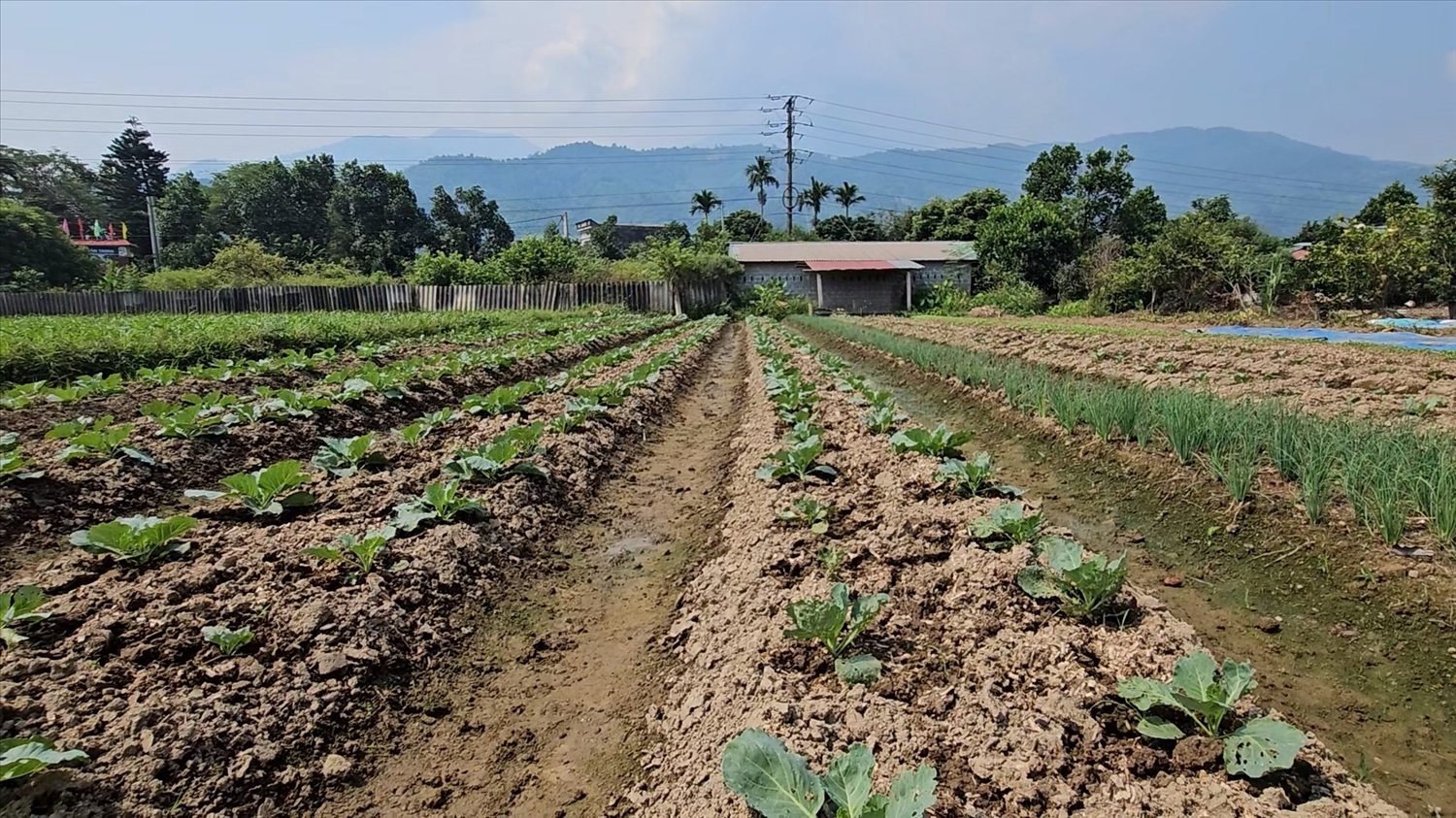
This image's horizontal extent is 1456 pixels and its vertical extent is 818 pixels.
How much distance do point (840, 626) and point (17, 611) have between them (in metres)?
3.46

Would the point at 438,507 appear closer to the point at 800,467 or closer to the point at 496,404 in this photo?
the point at 800,467

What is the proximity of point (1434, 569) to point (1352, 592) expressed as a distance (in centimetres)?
35

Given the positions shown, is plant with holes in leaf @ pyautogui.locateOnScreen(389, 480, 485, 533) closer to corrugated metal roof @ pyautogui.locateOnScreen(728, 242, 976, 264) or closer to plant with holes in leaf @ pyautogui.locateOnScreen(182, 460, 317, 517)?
plant with holes in leaf @ pyautogui.locateOnScreen(182, 460, 317, 517)

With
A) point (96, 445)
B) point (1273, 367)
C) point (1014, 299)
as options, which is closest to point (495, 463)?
point (96, 445)

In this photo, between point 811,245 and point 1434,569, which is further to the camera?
point 811,245

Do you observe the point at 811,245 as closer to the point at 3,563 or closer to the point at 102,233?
the point at 3,563

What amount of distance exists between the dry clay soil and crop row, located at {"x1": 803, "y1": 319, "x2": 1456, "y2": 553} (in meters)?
1.69

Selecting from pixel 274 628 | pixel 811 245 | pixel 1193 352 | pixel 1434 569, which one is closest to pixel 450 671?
pixel 274 628

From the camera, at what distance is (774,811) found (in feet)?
6.07

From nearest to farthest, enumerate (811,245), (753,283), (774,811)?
(774,811), (753,283), (811,245)

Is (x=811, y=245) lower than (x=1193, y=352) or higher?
higher

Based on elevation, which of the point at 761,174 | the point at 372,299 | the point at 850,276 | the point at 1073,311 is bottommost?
the point at 1073,311

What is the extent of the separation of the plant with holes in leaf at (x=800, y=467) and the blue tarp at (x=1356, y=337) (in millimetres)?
12395

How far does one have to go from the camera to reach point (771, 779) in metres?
1.91
